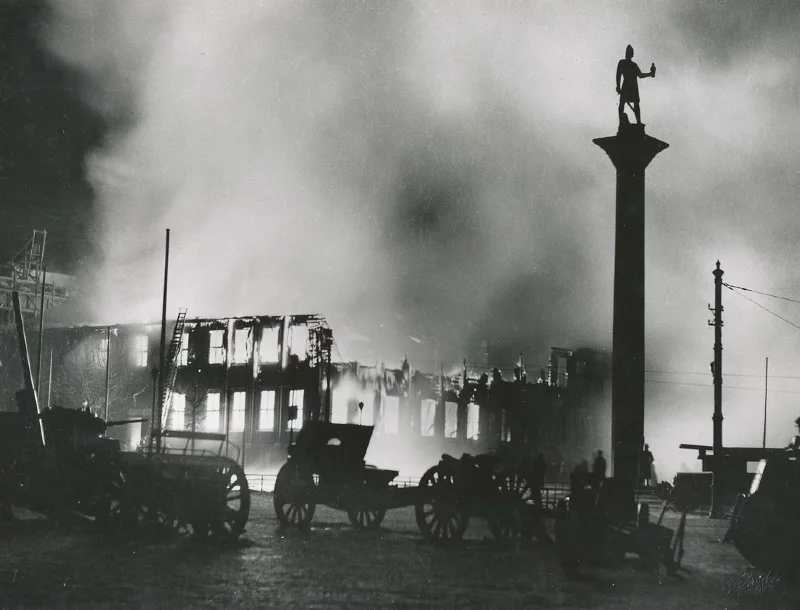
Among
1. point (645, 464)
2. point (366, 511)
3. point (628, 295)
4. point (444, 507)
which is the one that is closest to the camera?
point (444, 507)

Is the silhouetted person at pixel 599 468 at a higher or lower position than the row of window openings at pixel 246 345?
lower

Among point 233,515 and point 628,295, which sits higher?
point 628,295

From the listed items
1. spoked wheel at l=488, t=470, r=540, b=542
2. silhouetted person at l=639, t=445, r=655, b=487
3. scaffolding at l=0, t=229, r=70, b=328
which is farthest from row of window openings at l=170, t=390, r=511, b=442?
spoked wheel at l=488, t=470, r=540, b=542

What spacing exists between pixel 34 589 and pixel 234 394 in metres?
39.4

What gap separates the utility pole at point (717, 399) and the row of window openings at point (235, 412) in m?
24.6

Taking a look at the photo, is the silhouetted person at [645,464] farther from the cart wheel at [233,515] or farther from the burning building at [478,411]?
the burning building at [478,411]

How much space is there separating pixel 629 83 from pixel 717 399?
11513 millimetres

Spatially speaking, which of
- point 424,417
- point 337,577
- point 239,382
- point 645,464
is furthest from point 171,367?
point 337,577

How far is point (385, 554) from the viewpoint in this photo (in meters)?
15.5

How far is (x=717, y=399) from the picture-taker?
27.5 metres

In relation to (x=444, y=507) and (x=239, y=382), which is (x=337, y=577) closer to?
(x=444, y=507)

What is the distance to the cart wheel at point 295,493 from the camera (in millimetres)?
19469

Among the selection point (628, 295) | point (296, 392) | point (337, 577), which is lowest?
point (337, 577)

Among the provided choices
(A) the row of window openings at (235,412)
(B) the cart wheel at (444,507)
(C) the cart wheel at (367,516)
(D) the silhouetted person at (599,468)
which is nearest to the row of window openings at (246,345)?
(A) the row of window openings at (235,412)
